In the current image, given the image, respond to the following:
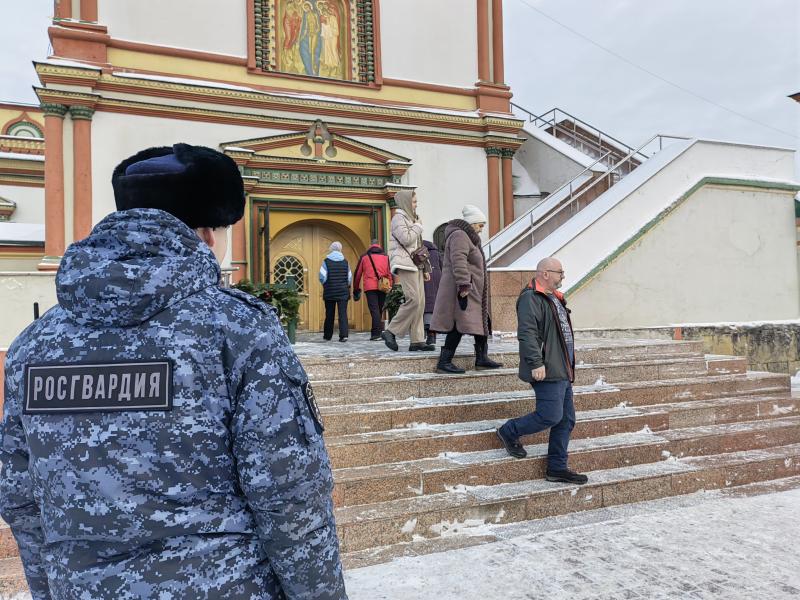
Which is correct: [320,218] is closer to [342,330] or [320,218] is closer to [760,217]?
[342,330]

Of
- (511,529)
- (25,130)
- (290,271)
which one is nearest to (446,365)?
(511,529)

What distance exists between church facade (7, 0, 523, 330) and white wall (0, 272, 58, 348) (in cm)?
429

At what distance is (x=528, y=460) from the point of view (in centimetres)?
507

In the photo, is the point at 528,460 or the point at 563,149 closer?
the point at 528,460

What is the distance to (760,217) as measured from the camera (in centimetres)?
1134

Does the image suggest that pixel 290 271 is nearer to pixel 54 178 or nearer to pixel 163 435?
pixel 54 178

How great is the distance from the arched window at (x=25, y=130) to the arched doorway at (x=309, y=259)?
16.5 m

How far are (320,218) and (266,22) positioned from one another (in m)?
4.15

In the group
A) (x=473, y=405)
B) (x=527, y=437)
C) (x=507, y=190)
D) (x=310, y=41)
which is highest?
(x=310, y=41)

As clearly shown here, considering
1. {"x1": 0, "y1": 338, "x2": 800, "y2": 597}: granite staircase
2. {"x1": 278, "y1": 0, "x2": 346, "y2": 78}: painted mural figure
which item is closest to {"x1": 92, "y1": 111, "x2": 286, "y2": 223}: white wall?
{"x1": 278, "y1": 0, "x2": 346, "y2": 78}: painted mural figure

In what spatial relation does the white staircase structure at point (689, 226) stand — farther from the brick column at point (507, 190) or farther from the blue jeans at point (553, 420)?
the blue jeans at point (553, 420)

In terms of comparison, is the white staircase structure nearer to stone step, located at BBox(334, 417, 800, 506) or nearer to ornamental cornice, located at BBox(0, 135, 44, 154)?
stone step, located at BBox(334, 417, 800, 506)

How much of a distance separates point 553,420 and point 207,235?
145 inches

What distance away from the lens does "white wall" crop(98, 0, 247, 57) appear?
11.6 metres
